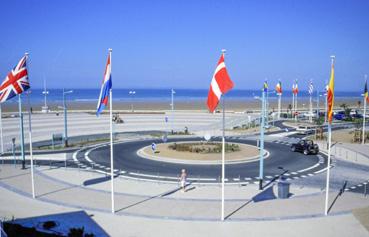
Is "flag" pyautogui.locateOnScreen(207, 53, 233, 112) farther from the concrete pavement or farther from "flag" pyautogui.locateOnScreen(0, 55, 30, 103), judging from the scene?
"flag" pyautogui.locateOnScreen(0, 55, 30, 103)

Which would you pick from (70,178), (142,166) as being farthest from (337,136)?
(70,178)

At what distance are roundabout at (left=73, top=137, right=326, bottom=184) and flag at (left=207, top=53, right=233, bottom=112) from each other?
9.57 meters

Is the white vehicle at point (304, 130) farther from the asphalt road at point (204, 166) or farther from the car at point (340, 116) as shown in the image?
the car at point (340, 116)

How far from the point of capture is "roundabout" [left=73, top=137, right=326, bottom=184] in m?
25.2

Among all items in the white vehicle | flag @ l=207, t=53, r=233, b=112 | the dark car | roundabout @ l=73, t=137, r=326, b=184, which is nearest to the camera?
flag @ l=207, t=53, r=233, b=112

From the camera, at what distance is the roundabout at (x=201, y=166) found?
25156mm

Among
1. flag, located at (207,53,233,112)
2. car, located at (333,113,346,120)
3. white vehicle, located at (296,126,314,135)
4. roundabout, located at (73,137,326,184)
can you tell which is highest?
flag, located at (207,53,233,112)

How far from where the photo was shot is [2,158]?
102 ft

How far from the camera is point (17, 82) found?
788 inches

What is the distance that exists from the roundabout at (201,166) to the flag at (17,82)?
909 centimetres

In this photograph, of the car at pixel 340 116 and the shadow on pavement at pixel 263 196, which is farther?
the car at pixel 340 116

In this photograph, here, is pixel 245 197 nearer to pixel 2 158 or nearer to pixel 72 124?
pixel 2 158

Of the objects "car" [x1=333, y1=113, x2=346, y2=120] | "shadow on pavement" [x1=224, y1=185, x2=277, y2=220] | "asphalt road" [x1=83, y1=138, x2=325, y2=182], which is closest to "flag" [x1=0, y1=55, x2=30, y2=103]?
"asphalt road" [x1=83, y1=138, x2=325, y2=182]

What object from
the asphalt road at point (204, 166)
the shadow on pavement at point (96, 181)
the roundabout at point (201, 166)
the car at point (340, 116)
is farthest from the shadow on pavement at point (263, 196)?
the car at point (340, 116)
